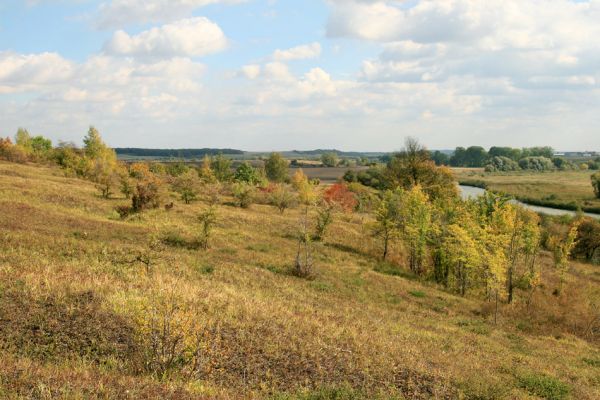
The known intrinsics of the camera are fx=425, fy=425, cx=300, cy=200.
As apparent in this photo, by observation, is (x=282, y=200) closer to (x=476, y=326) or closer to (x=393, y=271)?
(x=393, y=271)

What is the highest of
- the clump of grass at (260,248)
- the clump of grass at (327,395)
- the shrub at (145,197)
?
the shrub at (145,197)

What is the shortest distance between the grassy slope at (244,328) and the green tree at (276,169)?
85.8 meters

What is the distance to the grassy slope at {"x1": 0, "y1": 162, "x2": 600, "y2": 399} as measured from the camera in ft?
32.4

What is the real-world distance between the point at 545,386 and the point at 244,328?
A: 379 inches

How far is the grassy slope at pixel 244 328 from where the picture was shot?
9867 millimetres

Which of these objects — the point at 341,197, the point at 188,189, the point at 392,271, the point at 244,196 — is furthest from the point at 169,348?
the point at 341,197

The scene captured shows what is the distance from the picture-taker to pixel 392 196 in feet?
116

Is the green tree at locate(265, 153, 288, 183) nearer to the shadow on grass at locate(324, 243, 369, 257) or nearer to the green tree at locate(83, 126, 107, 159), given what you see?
the green tree at locate(83, 126, 107, 159)

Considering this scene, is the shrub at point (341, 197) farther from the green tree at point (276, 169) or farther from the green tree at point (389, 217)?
the green tree at point (276, 169)

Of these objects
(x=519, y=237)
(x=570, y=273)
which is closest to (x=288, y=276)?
(x=519, y=237)

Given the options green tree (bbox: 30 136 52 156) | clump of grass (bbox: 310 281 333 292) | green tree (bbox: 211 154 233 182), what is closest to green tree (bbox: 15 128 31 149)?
green tree (bbox: 30 136 52 156)

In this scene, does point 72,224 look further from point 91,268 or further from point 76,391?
point 76,391

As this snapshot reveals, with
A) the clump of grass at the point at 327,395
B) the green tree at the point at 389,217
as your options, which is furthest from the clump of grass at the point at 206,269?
the green tree at the point at 389,217

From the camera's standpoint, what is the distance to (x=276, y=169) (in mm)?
114500
